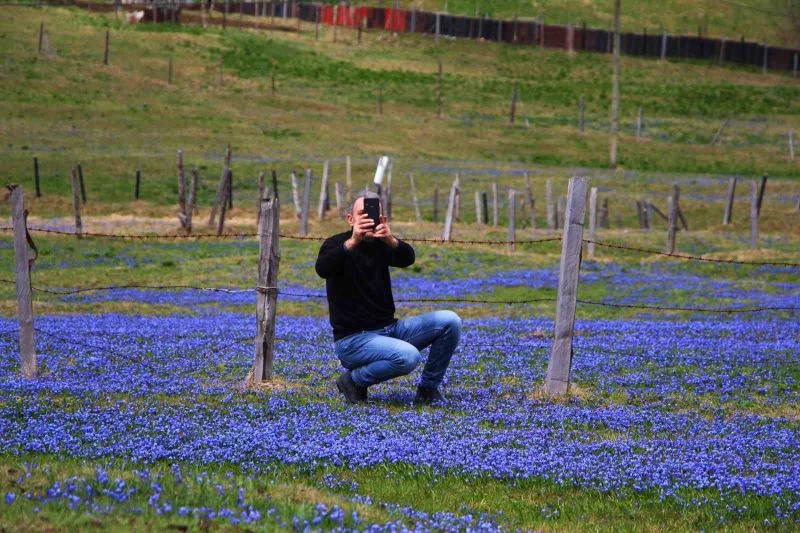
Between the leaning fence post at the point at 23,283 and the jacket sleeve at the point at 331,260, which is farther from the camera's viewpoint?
the leaning fence post at the point at 23,283

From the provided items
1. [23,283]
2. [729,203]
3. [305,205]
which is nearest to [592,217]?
[305,205]

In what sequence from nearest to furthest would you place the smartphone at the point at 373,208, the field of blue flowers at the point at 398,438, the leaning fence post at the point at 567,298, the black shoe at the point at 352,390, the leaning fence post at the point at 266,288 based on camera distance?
the field of blue flowers at the point at 398,438 < the smartphone at the point at 373,208 < the black shoe at the point at 352,390 < the leaning fence post at the point at 567,298 < the leaning fence post at the point at 266,288

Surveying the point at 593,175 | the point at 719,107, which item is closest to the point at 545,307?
the point at 593,175

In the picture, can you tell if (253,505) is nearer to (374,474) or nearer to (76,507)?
(76,507)

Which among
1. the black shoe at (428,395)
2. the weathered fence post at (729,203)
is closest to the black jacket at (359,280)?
the black shoe at (428,395)

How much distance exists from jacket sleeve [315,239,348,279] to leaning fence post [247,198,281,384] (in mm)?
1769

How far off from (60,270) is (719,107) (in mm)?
68403

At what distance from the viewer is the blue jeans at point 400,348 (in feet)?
40.0

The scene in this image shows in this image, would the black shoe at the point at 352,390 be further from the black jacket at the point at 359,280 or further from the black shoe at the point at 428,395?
the black shoe at the point at 428,395

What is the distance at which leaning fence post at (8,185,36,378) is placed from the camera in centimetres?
1427

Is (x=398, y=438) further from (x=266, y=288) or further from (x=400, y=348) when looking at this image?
(x=266, y=288)

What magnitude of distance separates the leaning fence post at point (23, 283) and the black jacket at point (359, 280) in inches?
161

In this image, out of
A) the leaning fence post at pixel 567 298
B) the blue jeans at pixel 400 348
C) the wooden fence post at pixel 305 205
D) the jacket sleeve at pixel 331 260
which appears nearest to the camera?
the jacket sleeve at pixel 331 260

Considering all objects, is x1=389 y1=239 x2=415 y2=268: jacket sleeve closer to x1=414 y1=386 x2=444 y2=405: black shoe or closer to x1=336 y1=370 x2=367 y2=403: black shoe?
x1=336 y1=370 x2=367 y2=403: black shoe
